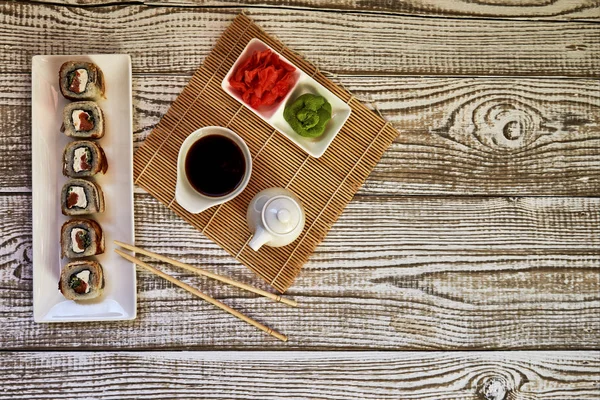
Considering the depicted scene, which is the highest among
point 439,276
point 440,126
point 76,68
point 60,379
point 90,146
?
point 440,126

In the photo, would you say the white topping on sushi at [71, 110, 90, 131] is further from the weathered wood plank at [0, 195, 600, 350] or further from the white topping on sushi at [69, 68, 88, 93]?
the weathered wood plank at [0, 195, 600, 350]

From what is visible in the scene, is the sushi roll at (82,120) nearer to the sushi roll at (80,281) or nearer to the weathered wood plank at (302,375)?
the sushi roll at (80,281)

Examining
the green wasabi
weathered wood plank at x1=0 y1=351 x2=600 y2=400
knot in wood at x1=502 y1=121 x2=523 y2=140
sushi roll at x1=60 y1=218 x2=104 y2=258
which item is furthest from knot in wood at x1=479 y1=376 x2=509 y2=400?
sushi roll at x1=60 y1=218 x2=104 y2=258

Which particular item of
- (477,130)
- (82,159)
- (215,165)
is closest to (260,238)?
(215,165)

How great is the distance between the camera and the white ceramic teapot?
39.8 inches

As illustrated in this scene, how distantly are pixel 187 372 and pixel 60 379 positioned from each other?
0.27 metres

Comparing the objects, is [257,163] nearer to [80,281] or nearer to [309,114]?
[309,114]

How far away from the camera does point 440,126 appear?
46.6 inches

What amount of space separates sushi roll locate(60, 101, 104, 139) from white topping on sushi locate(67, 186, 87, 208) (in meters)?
0.11

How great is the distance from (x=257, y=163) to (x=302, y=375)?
18.2 inches

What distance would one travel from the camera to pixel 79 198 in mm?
1100

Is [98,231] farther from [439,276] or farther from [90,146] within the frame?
[439,276]

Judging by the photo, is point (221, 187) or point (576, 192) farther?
point (576, 192)

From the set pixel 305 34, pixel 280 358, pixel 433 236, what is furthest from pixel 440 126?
pixel 280 358
